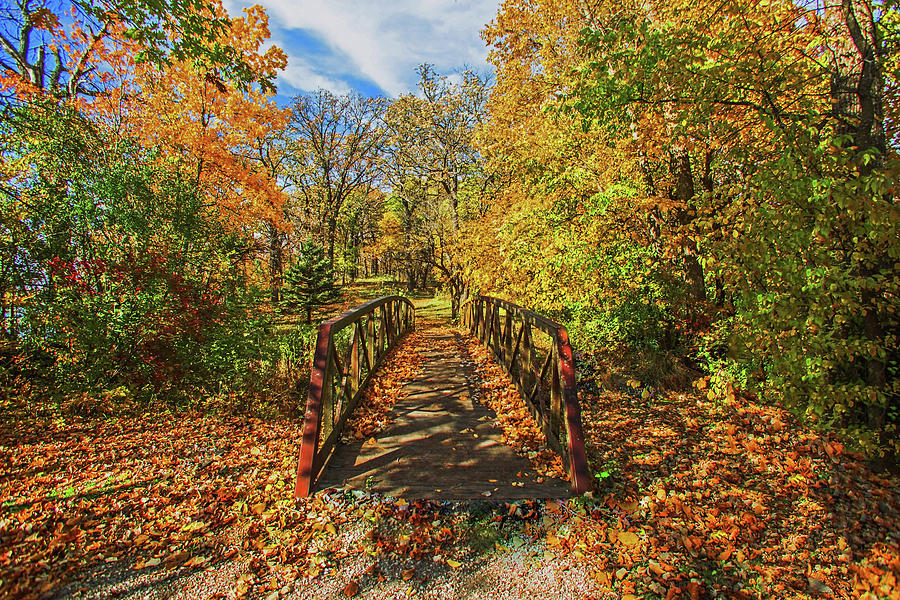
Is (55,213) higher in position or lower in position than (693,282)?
higher

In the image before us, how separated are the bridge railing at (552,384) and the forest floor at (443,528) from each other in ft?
1.13

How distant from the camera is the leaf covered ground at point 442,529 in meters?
2.55

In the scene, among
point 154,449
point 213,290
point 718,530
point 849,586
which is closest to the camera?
point 849,586

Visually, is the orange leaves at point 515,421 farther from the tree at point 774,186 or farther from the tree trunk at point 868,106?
the tree trunk at point 868,106

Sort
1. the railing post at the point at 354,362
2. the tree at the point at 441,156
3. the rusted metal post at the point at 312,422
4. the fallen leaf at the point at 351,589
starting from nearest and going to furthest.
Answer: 1. the fallen leaf at the point at 351,589
2. the rusted metal post at the point at 312,422
3. the railing post at the point at 354,362
4. the tree at the point at 441,156

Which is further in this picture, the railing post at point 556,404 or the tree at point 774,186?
the railing post at point 556,404

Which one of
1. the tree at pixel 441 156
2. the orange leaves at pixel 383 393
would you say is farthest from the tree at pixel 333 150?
the orange leaves at pixel 383 393

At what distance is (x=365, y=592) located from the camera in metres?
2.54

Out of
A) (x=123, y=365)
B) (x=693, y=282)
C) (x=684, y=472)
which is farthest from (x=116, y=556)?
(x=693, y=282)

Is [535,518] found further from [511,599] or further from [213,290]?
[213,290]

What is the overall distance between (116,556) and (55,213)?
470 cm

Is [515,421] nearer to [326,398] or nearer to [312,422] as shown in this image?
[326,398]

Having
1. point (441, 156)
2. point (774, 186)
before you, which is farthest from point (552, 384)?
point (441, 156)

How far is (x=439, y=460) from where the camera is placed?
4066mm
